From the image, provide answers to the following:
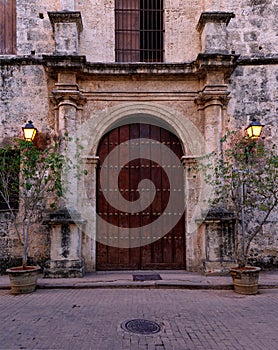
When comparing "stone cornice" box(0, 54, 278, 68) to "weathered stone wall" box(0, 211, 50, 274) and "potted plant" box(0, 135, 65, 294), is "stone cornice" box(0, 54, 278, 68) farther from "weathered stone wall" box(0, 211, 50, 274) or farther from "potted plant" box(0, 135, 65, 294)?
"weathered stone wall" box(0, 211, 50, 274)

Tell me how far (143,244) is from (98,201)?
56.1 inches

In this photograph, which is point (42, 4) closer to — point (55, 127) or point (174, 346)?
point (55, 127)

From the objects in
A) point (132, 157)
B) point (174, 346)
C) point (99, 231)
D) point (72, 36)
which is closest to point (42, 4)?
point (72, 36)

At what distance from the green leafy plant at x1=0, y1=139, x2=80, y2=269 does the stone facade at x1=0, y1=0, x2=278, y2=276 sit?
0.52m

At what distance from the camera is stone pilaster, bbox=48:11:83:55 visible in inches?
296

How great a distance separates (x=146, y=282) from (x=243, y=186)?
9.03 feet

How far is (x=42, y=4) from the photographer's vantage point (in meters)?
8.12

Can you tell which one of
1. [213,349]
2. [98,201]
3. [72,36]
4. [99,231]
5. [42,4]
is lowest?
[213,349]

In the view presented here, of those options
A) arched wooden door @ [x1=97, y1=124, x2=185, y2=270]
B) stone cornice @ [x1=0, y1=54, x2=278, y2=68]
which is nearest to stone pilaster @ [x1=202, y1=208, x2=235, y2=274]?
arched wooden door @ [x1=97, y1=124, x2=185, y2=270]

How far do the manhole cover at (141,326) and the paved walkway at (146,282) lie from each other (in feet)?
6.20

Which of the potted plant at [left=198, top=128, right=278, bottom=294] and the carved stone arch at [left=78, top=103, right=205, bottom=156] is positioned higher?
the carved stone arch at [left=78, top=103, right=205, bottom=156]

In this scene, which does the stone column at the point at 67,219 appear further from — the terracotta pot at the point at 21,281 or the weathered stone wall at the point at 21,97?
the terracotta pot at the point at 21,281

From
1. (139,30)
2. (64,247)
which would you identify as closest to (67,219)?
(64,247)

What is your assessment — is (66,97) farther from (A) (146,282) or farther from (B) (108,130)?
(A) (146,282)
